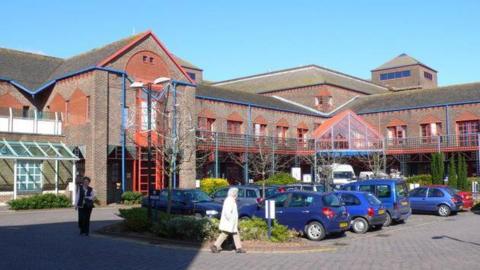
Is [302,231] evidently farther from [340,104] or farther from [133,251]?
[340,104]

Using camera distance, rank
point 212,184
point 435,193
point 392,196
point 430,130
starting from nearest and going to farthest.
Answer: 1. point 392,196
2. point 435,193
3. point 212,184
4. point 430,130

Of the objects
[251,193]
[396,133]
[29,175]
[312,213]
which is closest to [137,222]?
[312,213]

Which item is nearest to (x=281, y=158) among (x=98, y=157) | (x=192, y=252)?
(x=98, y=157)

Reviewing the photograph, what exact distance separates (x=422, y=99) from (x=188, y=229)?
39.6 m

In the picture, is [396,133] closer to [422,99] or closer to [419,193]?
[422,99]

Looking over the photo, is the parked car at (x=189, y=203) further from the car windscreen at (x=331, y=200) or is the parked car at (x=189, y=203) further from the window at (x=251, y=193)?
the car windscreen at (x=331, y=200)

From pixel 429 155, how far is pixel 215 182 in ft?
69.6

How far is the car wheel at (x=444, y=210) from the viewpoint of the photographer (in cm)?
2536

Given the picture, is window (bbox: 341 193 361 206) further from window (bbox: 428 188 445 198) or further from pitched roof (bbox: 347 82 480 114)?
pitched roof (bbox: 347 82 480 114)

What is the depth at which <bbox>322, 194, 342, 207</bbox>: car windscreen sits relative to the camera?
16312 mm

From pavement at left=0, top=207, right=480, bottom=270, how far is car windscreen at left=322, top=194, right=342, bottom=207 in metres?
1.08

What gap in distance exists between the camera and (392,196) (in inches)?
827

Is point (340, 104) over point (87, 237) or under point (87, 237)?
over

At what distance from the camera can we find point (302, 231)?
1634 centimetres
